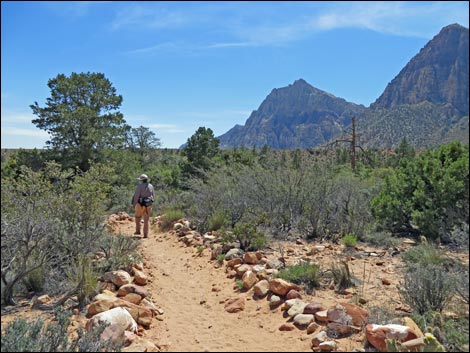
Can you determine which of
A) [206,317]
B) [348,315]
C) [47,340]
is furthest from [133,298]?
[348,315]

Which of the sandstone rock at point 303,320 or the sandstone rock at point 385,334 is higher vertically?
the sandstone rock at point 385,334

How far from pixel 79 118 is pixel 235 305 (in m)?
15.4

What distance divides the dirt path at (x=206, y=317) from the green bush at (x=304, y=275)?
0.65 m

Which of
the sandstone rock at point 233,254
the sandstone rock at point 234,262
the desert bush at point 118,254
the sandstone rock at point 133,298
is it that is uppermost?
the desert bush at point 118,254

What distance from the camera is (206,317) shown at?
5180mm

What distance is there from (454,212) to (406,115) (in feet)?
92.3

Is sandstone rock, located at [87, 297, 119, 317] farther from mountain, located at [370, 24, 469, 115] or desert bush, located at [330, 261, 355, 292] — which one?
mountain, located at [370, 24, 469, 115]

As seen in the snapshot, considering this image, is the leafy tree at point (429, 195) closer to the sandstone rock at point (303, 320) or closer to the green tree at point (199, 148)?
the sandstone rock at point (303, 320)

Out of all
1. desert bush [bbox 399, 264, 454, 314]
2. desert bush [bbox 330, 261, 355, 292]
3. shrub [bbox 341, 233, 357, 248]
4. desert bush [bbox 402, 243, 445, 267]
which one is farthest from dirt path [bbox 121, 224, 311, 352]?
shrub [bbox 341, 233, 357, 248]

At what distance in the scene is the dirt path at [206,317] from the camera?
4.29 metres

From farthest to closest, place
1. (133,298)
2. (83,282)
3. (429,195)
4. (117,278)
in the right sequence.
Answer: (429,195)
(117,278)
(133,298)
(83,282)

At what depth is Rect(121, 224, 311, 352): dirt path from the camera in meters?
4.29

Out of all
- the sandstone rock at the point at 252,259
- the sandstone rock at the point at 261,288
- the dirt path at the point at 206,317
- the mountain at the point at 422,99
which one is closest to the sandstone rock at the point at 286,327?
the dirt path at the point at 206,317

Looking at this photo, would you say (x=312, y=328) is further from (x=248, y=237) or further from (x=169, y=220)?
(x=169, y=220)
